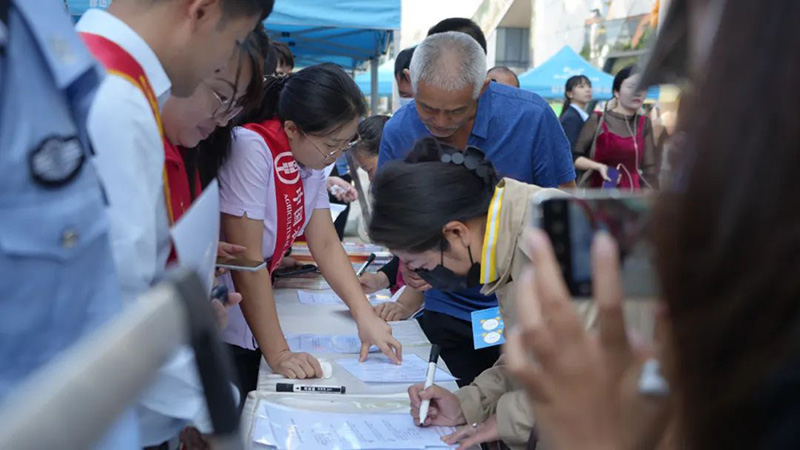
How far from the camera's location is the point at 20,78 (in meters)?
0.63

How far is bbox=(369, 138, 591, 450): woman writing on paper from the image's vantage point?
1.54 meters

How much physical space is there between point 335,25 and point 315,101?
2.39m

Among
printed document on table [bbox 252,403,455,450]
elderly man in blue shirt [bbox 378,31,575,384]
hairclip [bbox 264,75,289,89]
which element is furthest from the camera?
elderly man in blue shirt [bbox 378,31,575,384]

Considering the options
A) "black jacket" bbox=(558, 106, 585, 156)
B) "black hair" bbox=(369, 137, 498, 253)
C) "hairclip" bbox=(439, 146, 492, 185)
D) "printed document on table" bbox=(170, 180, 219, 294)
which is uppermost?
"printed document on table" bbox=(170, 180, 219, 294)

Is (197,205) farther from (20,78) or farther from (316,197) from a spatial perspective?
(316,197)

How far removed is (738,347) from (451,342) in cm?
178

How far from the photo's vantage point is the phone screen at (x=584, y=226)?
0.73m

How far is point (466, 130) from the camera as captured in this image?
8.08 ft

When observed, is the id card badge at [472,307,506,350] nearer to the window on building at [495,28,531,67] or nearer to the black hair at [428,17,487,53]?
the black hair at [428,17,487,53]

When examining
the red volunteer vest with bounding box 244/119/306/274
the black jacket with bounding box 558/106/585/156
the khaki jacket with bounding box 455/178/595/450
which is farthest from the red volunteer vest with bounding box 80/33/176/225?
the black jacket with bounding box 558/106/585/156

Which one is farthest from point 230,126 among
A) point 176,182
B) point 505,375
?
point 505,375

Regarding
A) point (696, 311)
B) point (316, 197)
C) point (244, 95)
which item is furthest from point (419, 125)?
point (696, 311)

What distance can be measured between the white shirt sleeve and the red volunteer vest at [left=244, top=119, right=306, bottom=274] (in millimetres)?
1025

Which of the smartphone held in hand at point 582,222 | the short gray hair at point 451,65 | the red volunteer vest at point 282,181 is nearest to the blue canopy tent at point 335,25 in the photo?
the red volunteer vest at point 282,181
